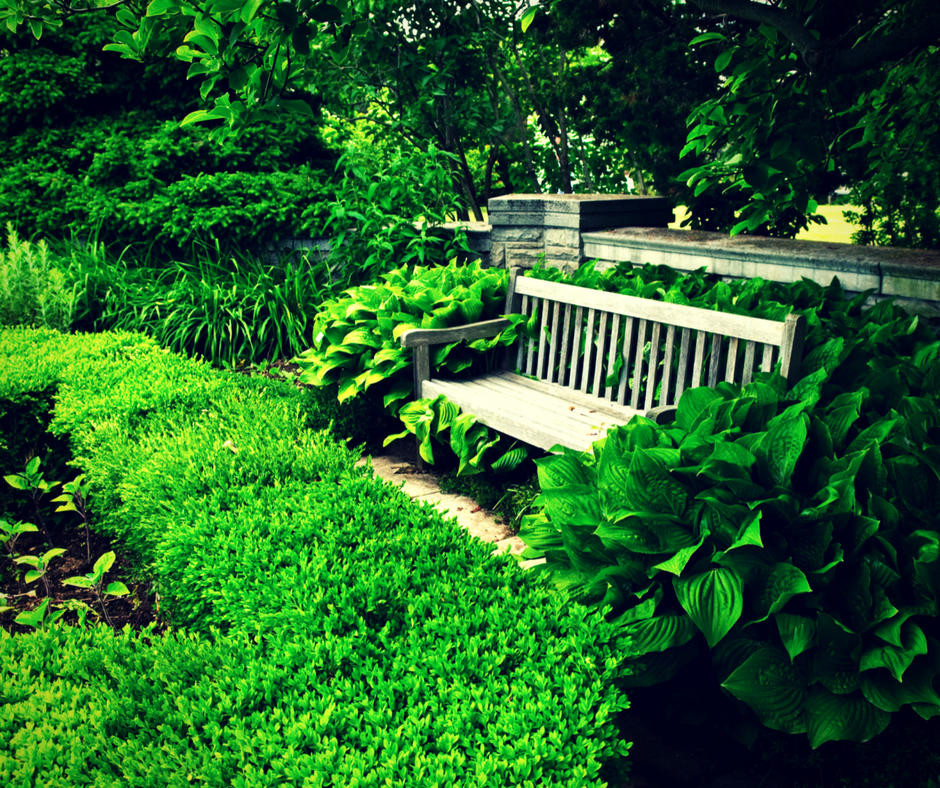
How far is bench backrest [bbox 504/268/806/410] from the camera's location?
3145mm

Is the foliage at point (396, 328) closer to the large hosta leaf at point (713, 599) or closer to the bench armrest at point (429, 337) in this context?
the bench armrest at point (429, 337)

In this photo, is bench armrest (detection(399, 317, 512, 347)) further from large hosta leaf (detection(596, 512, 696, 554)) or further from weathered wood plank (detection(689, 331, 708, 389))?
large hosta leaf (detection(596, 512, 696, 554))

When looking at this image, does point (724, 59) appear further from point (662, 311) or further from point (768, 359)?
point (768, 359)

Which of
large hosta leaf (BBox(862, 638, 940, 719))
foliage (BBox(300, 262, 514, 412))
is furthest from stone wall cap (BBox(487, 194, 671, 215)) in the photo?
large hosta leaf (BBox(862, 638, 940, 719))

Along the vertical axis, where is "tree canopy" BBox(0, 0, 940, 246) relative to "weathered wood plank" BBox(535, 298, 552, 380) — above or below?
above

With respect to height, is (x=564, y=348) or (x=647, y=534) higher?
(x=564, y=348)

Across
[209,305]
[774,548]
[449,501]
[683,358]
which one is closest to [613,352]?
[683,358]

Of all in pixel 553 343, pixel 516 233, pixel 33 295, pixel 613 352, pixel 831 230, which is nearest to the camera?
pixel 613 352

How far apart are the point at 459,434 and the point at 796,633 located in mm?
2273

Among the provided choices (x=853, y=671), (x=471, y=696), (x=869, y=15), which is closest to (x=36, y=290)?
(x=471, y=696)

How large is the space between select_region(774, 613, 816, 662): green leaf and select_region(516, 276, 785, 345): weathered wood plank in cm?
134

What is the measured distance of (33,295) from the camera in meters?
5.92

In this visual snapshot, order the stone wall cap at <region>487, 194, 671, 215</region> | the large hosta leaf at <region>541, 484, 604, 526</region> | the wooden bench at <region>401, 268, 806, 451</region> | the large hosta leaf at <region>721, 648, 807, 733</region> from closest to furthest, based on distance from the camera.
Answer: the large hosta leaf at <region>721, 648, 807, 733</region>
the large hosta leaf at <region>541, 484, 604, 526</region>
the wooden bench at <region>401, 268, 806, 451</region>
the stone wall cap at <region>487, 194, 671, 215</region>

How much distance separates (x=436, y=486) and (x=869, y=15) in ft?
14.6
